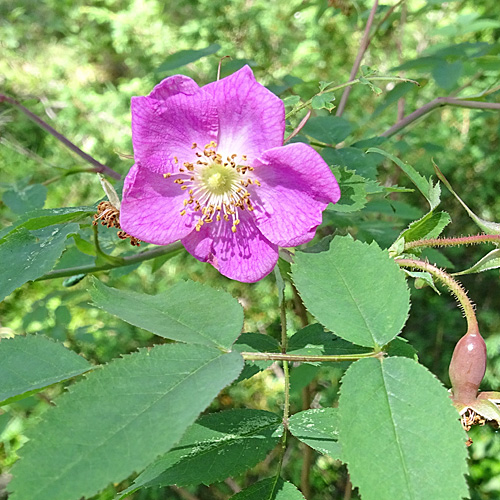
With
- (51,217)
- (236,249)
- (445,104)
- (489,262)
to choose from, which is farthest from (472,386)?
(445,104)

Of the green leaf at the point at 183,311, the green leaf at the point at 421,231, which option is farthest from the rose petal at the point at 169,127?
the green leaf at the point at 421,231

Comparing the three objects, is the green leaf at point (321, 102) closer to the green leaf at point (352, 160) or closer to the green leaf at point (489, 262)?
the green leaf at point (352, 160)

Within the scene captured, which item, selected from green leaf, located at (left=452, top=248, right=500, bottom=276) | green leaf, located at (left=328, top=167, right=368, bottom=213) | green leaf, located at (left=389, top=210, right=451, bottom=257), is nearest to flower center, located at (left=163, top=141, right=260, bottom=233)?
green leaf, located at (left=328, top=167, right=368, bottom=213)

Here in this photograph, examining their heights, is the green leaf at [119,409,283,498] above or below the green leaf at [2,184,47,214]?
below

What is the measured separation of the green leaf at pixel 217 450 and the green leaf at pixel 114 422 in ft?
0.49

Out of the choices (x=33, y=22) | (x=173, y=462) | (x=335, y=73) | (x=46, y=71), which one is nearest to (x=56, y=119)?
(x=46, y=71)

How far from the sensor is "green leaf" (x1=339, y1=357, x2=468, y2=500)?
50 centimetres

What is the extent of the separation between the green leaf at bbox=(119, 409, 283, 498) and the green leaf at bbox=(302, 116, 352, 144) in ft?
1.99

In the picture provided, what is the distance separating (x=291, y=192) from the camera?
2.57 ft

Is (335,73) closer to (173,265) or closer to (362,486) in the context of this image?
(173,265)

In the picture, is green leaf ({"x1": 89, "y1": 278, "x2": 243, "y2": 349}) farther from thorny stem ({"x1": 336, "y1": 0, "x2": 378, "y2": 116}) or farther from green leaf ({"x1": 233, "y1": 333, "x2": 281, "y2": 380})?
thorny stem ({"x1": 336, "y1": 0, "x2": 378, "y2": 116})

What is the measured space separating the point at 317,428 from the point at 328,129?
660mm

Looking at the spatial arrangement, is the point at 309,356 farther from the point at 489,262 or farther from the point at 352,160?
the point at 352,160

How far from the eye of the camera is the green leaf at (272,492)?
0.64m
